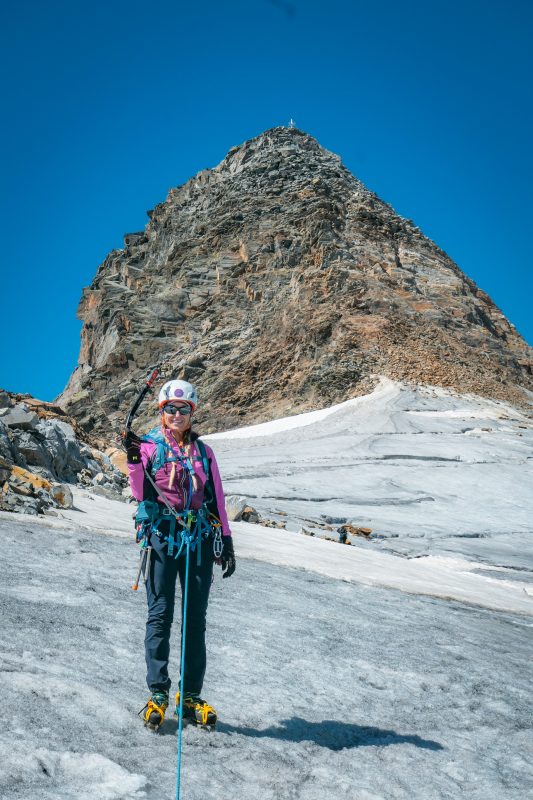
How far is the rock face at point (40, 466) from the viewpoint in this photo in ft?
26.3

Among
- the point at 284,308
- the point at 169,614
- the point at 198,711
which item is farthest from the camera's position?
the point at 284,308

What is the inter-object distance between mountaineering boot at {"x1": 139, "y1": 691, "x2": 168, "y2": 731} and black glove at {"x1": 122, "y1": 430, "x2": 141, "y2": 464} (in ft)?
3.51

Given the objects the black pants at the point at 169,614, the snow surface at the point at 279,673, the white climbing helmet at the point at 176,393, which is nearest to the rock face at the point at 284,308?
the snow surface at the point at 279,673

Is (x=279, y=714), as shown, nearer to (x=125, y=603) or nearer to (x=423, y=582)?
(x=125, y=603)

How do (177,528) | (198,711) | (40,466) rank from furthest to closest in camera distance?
(40,466), (177,528), (198,711)

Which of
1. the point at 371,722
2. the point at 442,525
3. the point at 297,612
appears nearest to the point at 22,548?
the point at 297,612

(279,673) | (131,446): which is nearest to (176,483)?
(131,446)

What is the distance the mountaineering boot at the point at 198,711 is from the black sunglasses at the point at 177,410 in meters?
1.35

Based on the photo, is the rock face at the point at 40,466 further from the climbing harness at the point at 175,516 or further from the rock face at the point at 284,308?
the rock face at the point at 284,308

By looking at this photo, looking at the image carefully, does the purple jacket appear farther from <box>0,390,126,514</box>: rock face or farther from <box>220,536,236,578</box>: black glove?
<box>0,390,126,514</box>: rock face

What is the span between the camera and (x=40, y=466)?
10742 mm

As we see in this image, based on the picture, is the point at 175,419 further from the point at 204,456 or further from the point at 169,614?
the point at 169,614

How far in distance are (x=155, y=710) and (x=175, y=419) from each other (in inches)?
53.9

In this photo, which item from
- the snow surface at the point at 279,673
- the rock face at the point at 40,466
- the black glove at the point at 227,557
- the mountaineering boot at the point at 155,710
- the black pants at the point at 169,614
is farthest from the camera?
the rock face at the point at 40,466
